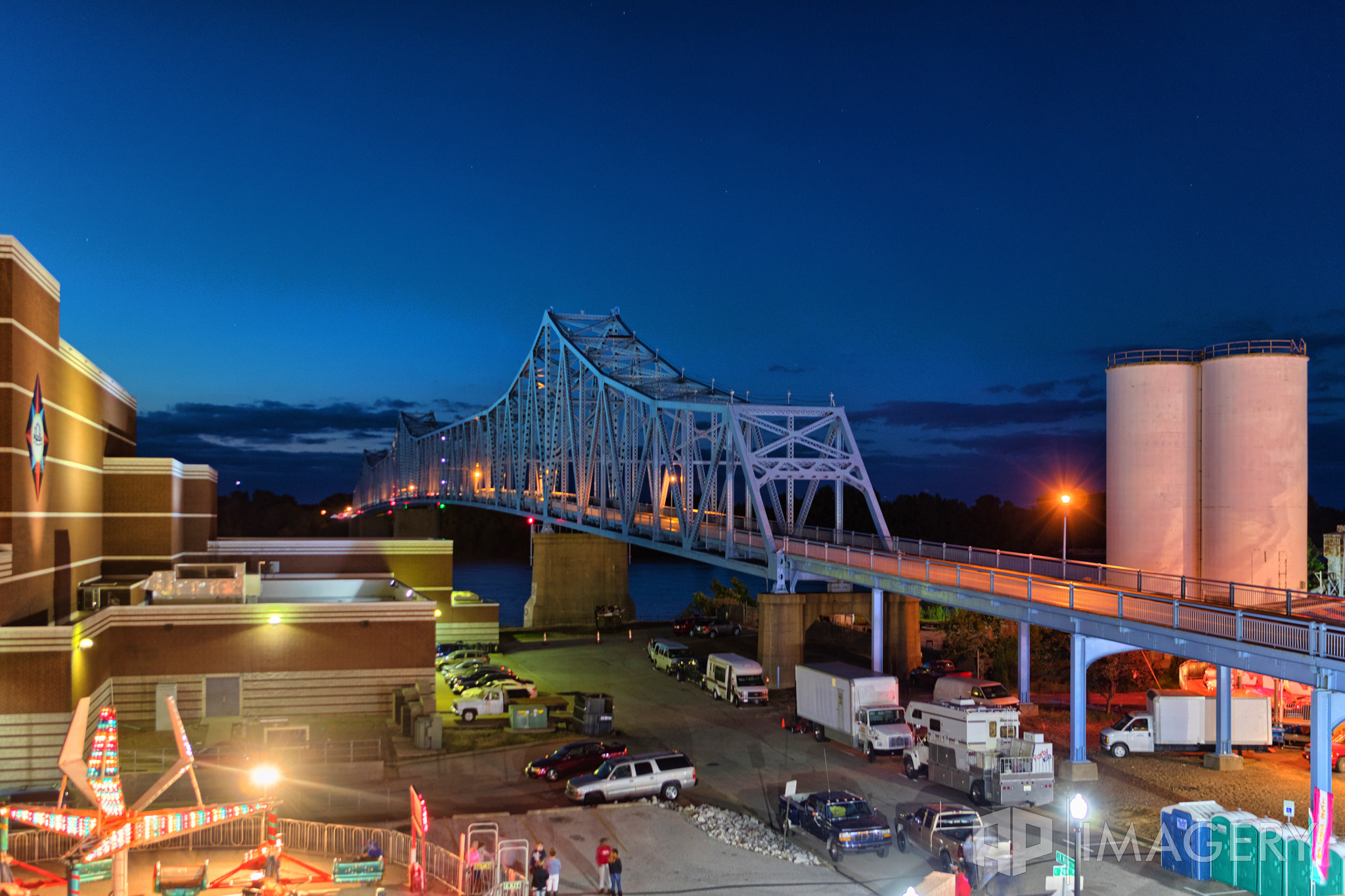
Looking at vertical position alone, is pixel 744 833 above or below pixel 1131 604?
below

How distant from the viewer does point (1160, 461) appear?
40500 mm

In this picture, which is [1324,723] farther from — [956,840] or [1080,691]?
[956,840]

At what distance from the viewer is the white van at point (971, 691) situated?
31281 mm

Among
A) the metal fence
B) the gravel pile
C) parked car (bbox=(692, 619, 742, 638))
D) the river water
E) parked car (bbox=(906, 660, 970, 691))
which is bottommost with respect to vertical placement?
the river water

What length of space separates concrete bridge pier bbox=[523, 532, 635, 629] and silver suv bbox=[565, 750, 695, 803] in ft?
148

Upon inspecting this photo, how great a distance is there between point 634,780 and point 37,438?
2031 centimetres

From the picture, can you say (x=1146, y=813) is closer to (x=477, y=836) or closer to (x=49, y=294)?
(x=477, y=836)

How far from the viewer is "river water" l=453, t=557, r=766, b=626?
3932 inches

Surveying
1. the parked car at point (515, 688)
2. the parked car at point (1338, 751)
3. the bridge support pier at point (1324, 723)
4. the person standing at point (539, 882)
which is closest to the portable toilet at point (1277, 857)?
the bridge support pier at point (1324, 723)

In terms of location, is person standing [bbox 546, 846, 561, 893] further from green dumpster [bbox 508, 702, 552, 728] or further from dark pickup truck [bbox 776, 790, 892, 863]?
green dumpster [bbox 508, 702, 552, 728]

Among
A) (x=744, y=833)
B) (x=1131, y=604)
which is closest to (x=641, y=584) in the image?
(x=1131, y=604)

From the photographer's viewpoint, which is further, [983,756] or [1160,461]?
[1160,461]

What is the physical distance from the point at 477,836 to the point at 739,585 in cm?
5736

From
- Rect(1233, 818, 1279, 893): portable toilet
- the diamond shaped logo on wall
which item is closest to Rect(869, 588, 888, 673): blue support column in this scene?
Rect(1233, 818, 1279, 893): portable toilet
